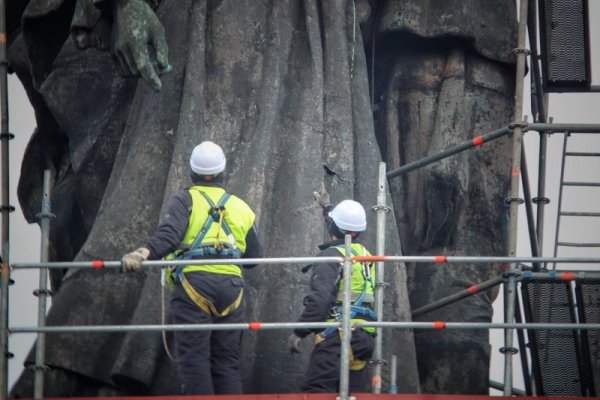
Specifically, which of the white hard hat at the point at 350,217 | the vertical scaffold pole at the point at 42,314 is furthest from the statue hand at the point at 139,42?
the white hard hat at the point at 350,217

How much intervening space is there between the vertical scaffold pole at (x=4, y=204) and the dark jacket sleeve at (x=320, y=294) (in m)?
2.12

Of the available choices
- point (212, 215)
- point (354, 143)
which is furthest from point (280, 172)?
point (212, 215)

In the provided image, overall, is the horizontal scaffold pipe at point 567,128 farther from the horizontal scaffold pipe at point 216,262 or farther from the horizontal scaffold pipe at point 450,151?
the horizontal scaffold pipe at point 216,262

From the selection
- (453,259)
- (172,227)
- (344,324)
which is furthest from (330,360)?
(172,227)

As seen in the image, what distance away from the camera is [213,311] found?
17844 mm

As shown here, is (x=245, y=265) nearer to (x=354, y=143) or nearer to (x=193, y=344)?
(x=193, y=344)

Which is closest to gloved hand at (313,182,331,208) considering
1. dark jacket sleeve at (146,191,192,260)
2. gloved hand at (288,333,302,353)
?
gloved hand at (288,333,302,353)

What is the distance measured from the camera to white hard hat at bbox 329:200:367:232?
60.5ft

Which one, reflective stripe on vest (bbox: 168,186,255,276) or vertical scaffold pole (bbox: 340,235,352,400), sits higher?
reflective stripe on vest (bbox: 168,186,255,276)

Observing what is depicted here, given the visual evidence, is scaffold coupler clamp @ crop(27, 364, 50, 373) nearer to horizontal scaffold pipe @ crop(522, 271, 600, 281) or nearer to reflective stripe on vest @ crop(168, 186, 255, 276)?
reflective stripe on vest @ crop(168, 186, 255, 276)

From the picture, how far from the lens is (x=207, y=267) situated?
699 inches

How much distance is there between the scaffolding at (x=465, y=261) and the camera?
1725cm

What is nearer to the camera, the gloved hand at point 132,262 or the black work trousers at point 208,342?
the gloved hand at point 132,262

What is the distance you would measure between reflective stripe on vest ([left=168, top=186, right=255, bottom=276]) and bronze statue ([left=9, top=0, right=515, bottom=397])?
1.27 m
